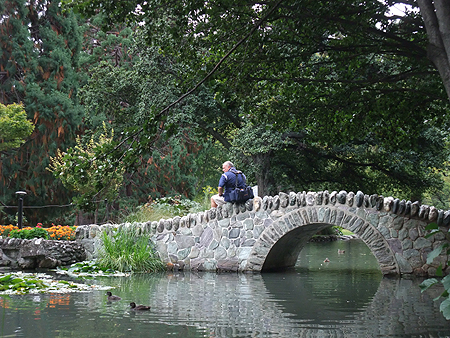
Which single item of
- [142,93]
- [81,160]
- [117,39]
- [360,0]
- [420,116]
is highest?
[117,39]

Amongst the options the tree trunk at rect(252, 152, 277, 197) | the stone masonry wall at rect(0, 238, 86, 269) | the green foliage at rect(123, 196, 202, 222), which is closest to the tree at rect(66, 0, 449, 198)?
the green foliage at rect(123, 196, 202, 222)

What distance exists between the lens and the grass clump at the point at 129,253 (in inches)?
491

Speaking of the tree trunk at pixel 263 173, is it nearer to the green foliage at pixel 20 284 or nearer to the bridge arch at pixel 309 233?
the bridge arch at pixel 309 233

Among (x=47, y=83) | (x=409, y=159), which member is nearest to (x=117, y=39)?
(x=47, y=83)

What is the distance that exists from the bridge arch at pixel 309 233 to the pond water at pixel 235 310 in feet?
1.80

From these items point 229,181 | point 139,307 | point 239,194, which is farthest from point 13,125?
point 139,307

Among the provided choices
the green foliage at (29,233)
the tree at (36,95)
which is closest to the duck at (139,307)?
the green foliage at (29,233)

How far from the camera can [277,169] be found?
20.3 m

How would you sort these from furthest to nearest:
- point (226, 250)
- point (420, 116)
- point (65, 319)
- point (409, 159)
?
1. point (409, 159)
2. point (226, 250)
3. point (420, 116)
4. point (65, 319)

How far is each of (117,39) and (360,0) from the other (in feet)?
69.3

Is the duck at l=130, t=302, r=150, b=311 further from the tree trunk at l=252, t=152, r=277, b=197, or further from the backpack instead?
the tree trunk at l=252, t=152, r=277, b=197

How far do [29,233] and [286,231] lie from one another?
20.5 ft

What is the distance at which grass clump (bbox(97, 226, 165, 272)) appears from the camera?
1247cm

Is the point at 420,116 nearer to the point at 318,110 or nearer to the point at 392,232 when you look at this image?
the point at 318,110
